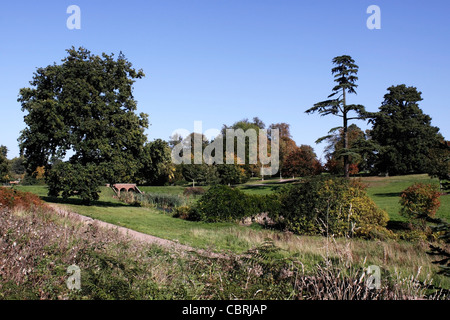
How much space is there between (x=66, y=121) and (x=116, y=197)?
1348 centimetres

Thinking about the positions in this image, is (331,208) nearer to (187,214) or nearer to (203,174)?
(187,214)

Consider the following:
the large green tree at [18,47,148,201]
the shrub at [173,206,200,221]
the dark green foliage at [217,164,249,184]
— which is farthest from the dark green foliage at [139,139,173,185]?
the dark green foliage at [217,164,249,184]

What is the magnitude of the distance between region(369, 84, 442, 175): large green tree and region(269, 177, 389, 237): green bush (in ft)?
Result: 117

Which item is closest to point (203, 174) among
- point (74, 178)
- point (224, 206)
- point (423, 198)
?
point (74, 178)

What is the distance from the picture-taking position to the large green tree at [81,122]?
68.2ft

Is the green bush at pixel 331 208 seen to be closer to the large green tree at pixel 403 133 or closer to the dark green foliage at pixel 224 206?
the dark green foliage at pixel 224 206

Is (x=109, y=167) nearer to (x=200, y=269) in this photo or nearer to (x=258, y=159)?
(x=200, y=269)

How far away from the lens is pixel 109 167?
2147 cm

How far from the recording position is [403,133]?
47.0 meters

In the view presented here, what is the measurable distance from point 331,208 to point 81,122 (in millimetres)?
14939

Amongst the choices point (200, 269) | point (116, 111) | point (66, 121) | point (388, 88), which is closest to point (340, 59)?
point (388, 88)

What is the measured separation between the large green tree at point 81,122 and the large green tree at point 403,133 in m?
34.6

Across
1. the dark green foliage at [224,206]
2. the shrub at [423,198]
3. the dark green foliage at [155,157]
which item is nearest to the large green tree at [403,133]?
the dark green foliage at [155,157]

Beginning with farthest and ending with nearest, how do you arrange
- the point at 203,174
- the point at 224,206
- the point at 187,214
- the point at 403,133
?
the point at 203,174 < the point at 403,133 < the point at 187,214 < the point at 224,206
